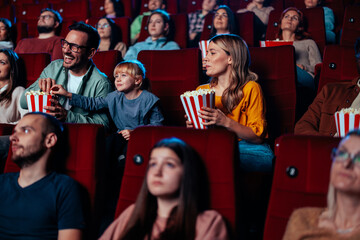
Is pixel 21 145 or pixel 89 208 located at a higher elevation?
pixel 21 145

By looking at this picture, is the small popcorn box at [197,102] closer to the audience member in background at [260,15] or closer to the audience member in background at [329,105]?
the audience member in background at [329,105]

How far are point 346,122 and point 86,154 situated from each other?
0.53m

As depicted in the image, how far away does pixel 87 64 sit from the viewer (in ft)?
4.11

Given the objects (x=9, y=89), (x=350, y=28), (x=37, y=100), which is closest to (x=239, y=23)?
(x=350, y=28)

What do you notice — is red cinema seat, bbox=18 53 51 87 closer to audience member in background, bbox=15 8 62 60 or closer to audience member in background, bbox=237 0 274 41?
audience member in background, bbox=15 8 62 60

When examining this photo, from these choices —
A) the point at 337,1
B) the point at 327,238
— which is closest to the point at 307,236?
the point at 327,238

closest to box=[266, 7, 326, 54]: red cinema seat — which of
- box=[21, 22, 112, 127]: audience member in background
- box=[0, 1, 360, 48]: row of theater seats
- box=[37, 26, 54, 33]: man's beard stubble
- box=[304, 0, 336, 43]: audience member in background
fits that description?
box=[0, 1, 360, 48]: row of theater seats

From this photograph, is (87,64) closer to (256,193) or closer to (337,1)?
(256,193)

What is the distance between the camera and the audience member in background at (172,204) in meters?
0.68

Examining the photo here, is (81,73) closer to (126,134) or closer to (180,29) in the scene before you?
(126,134)

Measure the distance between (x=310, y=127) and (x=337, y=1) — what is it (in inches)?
55.0

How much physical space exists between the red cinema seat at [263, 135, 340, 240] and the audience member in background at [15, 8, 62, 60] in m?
1.38

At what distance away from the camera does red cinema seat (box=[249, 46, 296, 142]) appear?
3.95 ft

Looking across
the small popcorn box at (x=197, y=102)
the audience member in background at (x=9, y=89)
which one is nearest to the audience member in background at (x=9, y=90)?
the audience member in background at (x=9, y=89)
